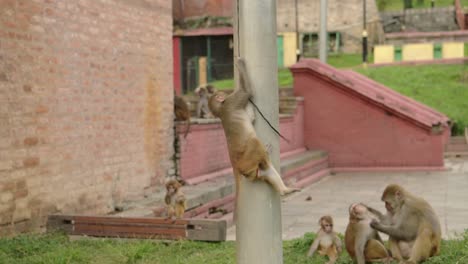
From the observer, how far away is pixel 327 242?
7141 millimetres

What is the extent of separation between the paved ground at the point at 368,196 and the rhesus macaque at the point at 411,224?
7.16 feet

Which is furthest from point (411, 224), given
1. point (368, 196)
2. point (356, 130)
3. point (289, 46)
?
point (289, 46)

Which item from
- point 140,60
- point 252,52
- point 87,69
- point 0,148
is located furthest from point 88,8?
point 252,52

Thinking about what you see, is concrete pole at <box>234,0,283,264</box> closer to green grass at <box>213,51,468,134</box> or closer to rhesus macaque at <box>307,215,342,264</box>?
rhesus macaque at <box>307,215,342,264</box>

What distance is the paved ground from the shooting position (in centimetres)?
1052

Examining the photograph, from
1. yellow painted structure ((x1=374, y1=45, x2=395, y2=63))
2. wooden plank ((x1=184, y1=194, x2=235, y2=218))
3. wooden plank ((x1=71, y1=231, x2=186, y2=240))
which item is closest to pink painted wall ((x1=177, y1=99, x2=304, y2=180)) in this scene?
wooden plank ((x1=184, y1=194, x2=235, y2=218))

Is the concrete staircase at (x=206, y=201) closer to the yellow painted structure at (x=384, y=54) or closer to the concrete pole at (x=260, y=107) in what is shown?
the concrete pole at (x=260, y=107)

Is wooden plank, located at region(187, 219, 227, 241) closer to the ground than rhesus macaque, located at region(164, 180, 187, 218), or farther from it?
closer to the ground

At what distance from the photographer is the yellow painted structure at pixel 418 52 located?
30359mm

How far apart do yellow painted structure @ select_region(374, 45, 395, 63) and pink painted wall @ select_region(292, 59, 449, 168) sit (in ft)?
38.8

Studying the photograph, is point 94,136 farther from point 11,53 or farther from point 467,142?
point 467,142

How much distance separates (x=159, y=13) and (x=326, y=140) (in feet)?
24.8

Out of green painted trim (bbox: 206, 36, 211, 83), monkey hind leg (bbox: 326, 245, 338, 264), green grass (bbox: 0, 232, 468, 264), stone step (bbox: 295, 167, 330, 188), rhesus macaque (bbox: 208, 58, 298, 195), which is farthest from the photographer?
green painted trim (bbox: 206, 36, 211, 83)

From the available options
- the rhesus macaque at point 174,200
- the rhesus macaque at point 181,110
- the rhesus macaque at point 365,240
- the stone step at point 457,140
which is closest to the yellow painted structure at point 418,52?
the stone step at point 457,140
